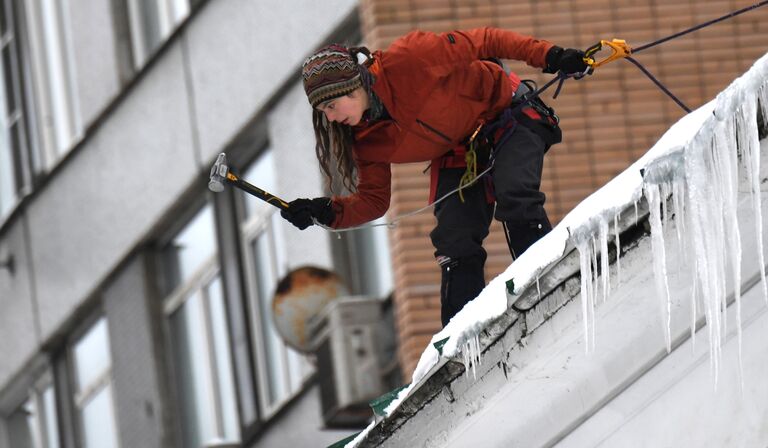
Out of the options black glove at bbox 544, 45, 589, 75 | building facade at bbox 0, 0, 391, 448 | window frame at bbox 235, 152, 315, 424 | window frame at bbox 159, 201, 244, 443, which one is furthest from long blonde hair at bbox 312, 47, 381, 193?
window frame at bbox 159, 201, 244, 443

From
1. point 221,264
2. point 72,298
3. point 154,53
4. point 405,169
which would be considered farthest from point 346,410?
point 72,298

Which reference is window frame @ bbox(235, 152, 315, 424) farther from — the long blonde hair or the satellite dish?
the long blonde hair

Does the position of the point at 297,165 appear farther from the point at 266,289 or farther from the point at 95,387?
the point at 95,387

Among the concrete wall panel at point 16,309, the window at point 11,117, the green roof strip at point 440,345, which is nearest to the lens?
the green roof strip at point 440,345

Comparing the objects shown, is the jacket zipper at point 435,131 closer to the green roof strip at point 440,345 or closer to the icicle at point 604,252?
the green roof strip at point 440,345

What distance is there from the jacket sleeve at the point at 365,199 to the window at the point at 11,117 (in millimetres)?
13235

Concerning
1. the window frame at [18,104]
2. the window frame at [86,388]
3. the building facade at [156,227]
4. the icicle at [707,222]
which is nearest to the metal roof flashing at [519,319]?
the icicle at [707,222]

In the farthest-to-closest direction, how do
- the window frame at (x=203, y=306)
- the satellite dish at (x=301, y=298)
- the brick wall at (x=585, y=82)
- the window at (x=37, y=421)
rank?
the window at (x=37, y=421) → the window frame at (x=203, y=306) → the satellite dish at (x=301, y=298) → the brick wall at (x=585, y=82)

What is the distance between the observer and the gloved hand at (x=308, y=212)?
941 centimetres

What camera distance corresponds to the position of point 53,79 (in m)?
22.1

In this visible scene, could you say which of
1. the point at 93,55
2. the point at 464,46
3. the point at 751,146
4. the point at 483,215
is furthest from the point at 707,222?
the point at 93,55

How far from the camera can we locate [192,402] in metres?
20.1

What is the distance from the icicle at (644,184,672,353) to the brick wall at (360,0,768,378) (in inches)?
264

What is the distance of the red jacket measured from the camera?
9055 millimetres
